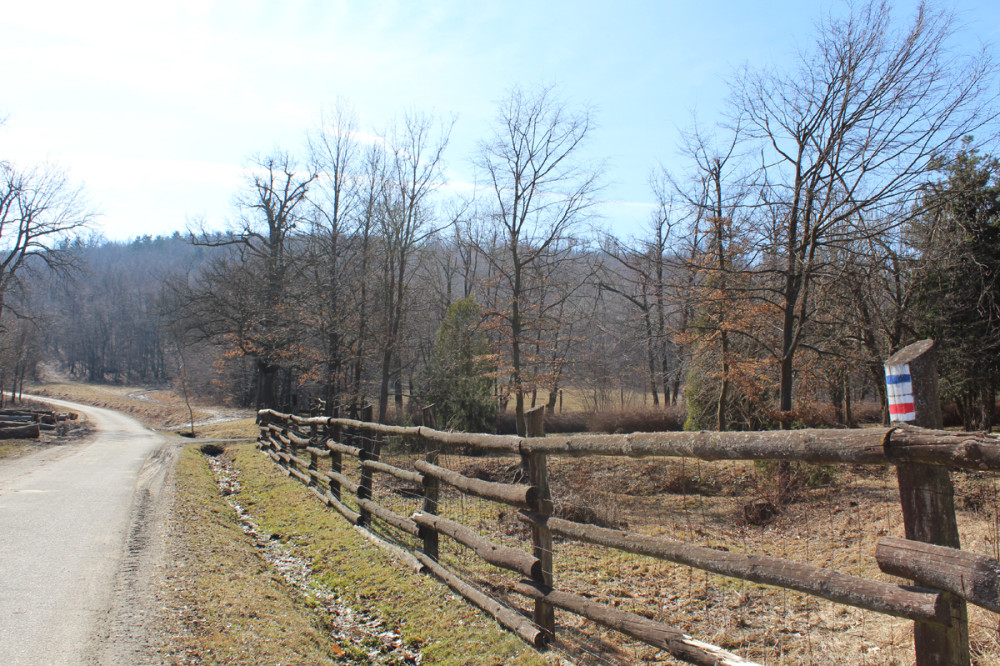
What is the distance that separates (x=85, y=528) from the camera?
760cm

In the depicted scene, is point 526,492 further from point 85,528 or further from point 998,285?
point 998,285

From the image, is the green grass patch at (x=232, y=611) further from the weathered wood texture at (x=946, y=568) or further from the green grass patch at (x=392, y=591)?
the weathered wood texture at (x=946, y=568)

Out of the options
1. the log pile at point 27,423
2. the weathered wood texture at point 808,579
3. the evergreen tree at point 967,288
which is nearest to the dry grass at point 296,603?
the weathered wood texture at point 808,579

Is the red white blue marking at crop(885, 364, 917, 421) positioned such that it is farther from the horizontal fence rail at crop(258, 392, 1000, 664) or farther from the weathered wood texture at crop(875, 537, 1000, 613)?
the weathered wood texture at crop(875, 537, 1000, 613)

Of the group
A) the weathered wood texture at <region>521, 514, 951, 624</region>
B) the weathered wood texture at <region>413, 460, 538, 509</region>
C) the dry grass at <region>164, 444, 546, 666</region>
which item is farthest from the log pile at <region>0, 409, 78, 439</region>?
the weathered wood texture at <region>521, 514, 951, 624</region>

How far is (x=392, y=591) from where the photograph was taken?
19.0 ft

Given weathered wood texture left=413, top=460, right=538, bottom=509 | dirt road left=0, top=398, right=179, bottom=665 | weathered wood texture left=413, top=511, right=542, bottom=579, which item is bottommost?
dirt road left=0, top=398, right=179, bottom=665

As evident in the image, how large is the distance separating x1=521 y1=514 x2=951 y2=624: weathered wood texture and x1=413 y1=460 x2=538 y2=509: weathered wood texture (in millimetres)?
954

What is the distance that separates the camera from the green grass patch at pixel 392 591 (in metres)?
4.47

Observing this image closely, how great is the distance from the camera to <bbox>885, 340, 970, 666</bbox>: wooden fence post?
247cm

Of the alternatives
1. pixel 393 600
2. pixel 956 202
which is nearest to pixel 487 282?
pixel 956 202

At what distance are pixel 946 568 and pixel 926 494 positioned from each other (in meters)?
0.31

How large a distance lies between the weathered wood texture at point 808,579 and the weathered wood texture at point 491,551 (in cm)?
102

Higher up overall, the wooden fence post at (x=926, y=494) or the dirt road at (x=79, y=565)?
the wooden fence post at (x=926, y=494)
